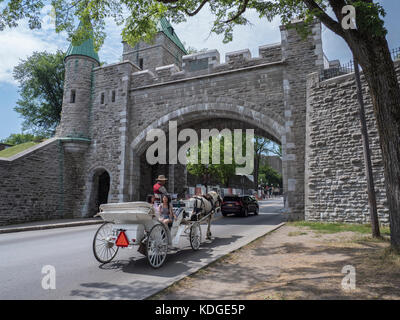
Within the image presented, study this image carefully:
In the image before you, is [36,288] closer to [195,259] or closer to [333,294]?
[195,259]

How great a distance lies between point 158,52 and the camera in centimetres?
2070

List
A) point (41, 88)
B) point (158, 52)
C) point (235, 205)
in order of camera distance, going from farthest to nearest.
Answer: point (41, 88), point (158, 52), point (235, 205)

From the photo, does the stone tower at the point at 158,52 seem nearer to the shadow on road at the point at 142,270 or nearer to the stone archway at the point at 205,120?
the stone archway at the point at 205,120

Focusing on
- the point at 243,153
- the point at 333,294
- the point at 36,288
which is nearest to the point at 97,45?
the point at 36,288

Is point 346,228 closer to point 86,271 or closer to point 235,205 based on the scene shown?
point 235,205

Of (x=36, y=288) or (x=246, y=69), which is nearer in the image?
(x=36, y=288)

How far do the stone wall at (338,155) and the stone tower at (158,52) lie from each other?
13.1 m

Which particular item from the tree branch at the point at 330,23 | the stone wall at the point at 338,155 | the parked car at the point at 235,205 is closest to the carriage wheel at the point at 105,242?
the tree branch at the point at 330,23

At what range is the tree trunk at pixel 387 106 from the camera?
485 cm

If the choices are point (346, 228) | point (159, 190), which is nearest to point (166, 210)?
point (159, 190)

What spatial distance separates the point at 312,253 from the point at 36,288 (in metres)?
5.20

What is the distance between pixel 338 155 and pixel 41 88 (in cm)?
3175

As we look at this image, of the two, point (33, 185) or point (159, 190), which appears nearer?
point (159, 190)

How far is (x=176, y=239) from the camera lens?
5.75m
